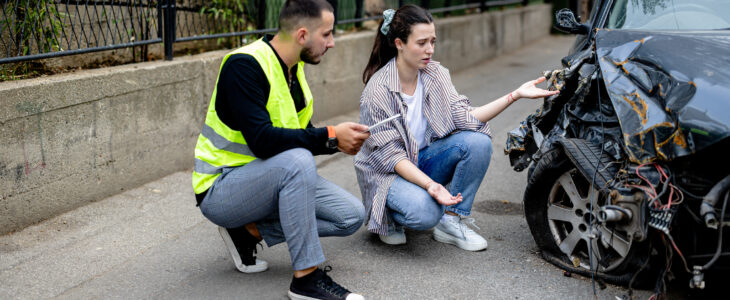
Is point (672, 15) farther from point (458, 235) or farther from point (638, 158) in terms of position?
point (458, 235)

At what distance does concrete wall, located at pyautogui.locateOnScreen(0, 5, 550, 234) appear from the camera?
450 centimetres

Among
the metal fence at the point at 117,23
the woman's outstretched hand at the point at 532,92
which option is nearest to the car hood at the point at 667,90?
the woman's outstretched hand at the point at 532,92

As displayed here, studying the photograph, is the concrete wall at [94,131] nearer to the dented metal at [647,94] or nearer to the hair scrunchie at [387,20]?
the hair scrunchie at [387,20]

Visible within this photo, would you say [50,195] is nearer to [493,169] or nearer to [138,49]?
[138,49]

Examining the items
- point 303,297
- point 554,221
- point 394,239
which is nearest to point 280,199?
point 303,297

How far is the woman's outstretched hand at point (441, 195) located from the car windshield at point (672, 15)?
1.69 m

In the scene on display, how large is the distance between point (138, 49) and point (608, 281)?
13.0ft

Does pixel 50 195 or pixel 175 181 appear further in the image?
pixel 175 181

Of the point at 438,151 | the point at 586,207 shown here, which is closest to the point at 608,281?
the point at 586,207

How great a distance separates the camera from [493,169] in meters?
6.19

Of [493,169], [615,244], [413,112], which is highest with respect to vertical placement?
[413,112]

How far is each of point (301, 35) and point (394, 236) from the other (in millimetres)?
1416

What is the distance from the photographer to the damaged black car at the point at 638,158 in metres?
→ 3.13

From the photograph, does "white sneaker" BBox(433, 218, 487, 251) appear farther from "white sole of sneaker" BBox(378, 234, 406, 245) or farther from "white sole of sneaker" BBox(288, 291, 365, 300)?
"white sole of sneaker" BBox(288, 291, 365, 300)
